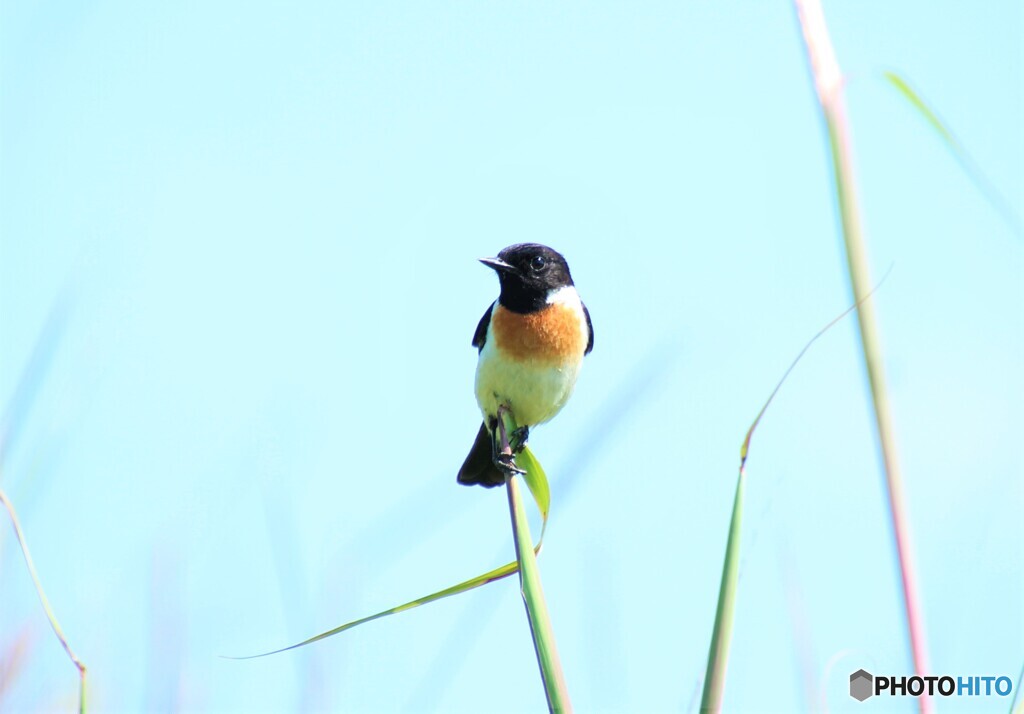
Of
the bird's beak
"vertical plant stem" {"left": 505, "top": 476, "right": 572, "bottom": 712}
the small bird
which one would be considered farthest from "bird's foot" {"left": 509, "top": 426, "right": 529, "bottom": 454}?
"vertical plant stem" {"left": 505, "top": 476, "right": 572, "bottom": 712}

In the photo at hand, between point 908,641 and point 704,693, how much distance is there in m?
0.26

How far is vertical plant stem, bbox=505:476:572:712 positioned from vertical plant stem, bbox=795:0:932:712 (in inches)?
19.0

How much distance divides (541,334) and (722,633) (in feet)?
11.1

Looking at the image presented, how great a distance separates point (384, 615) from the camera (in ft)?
6.15

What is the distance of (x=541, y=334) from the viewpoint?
475cm

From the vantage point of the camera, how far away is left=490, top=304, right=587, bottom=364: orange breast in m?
4.73

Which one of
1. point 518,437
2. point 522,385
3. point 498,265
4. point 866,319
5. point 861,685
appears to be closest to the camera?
point 866,319

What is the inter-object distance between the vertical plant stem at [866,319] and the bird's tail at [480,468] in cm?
382

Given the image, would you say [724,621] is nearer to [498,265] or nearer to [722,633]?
[722,633]

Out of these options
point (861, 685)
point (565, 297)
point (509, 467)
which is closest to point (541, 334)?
point (565, 297)

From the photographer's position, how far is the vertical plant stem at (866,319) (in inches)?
49.2

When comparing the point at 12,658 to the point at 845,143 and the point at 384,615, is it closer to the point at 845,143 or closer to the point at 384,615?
the point at 384,615

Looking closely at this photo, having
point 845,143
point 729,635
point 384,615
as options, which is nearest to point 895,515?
point 729,635

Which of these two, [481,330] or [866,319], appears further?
[481,330]
